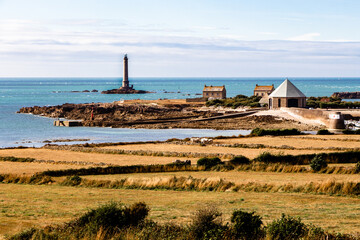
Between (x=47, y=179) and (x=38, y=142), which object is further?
(x=38, y=142)

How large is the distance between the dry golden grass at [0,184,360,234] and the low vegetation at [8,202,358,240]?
1.94 meters

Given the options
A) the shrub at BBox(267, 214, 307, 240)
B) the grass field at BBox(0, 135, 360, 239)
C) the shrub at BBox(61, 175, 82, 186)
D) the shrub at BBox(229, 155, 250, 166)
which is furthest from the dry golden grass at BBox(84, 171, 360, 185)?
the shrub at BBox(267, 214, 307, 240)

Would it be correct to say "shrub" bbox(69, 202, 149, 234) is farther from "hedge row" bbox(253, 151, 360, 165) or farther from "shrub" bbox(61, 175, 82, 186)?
"hedge row" bbox(253, 151, 360, 165)

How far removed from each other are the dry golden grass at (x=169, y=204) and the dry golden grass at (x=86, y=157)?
39.5 feet

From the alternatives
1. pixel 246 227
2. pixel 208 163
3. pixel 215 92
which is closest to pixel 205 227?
pixel 246 227

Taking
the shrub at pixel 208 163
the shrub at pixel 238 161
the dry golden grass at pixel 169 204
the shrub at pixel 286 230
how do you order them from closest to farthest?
the shrub at pixel 286 230 < the dry golden grass at pixel 169 204 < the shrub at pixel 208 163 < the shrub at pixel 238 161

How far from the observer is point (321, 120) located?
233 feet

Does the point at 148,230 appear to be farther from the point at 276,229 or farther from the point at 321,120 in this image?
the point at 321,120

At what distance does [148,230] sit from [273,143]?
122ft

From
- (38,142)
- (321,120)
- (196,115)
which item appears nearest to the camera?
(38,142)

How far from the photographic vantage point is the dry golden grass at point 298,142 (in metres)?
45.0

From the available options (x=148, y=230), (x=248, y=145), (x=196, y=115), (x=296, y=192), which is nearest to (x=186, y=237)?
(x=148, y=230)

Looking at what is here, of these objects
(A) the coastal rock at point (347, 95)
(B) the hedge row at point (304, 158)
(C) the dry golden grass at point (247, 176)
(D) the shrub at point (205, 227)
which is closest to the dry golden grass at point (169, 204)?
(D) the shrub at point (205, 227)

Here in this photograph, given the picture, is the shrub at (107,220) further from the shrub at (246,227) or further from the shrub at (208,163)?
the shrub at (208,163)
